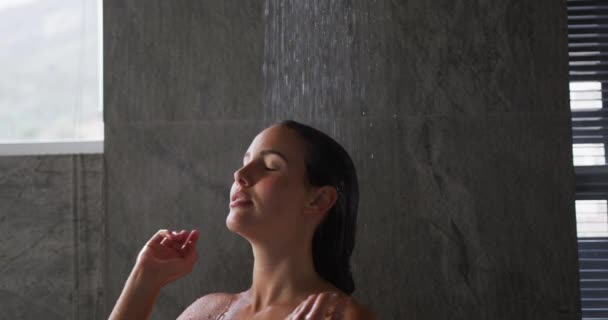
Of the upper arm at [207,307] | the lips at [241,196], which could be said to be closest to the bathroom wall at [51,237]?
the upper arm at [207,307]

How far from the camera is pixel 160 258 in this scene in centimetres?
220

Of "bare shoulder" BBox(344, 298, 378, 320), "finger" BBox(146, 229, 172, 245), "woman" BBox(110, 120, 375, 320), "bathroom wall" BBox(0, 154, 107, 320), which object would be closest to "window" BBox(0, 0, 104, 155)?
"bathroom wall" BBox(0, 154, 107, 320)

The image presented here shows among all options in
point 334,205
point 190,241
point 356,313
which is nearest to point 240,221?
point 190,241

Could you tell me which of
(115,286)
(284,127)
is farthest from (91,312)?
(284,127)

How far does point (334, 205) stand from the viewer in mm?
2281

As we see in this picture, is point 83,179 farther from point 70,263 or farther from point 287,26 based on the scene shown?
point 287,26

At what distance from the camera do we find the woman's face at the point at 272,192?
219 cm

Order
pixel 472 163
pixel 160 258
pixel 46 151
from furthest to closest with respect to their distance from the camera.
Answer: pixel 46 151, pixel 472 163, pixel 160 258

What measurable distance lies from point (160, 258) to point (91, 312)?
82 centimetres

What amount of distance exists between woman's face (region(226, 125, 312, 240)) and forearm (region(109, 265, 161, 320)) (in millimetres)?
284

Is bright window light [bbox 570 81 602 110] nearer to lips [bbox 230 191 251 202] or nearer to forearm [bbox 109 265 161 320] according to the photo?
lips [bbox 230 191 251 202]

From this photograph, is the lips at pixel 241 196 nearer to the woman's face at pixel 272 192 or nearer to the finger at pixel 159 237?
the woman's face at pixel 272 192

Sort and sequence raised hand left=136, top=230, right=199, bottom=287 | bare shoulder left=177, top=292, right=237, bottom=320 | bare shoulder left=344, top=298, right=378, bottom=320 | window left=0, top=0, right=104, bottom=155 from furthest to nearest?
window left=0, top=0, right=104, bottom=155 < bare shoulder left=177, top=292, right=237, bottom=320 < raised hand left=136, top=230, right=199, bottom=287 < bare shoulder left=344, top=298, right=378, bottom=320

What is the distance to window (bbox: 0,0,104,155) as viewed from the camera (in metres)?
3.10
